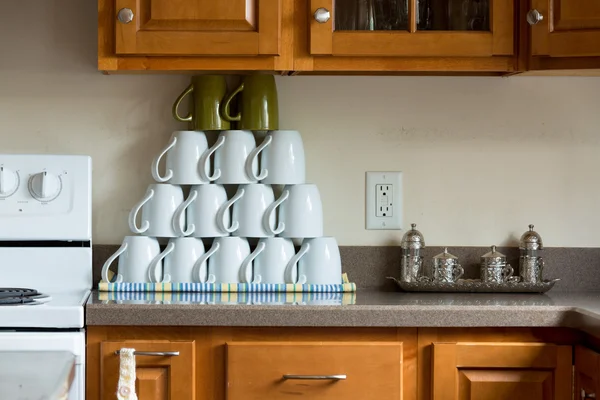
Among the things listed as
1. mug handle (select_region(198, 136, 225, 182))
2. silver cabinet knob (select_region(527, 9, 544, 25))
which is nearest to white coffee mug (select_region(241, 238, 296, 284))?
mug handle (select_region(198, 136, 225, 182))

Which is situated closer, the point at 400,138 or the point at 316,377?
the point at 316,377

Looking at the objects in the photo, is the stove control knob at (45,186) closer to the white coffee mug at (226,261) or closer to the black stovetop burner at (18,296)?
the black stovetop burner at (18,296)

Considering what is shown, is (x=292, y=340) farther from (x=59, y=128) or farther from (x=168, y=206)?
(x=59, y=128)

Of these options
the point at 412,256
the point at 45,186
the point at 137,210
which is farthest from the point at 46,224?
the point at 412,256

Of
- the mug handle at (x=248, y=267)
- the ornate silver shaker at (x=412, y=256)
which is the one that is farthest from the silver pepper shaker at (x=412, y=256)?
the mug handle at (x=248, y=267)

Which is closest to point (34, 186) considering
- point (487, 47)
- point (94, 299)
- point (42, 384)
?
point (94, 299)

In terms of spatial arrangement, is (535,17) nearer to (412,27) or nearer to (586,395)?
(412,27)

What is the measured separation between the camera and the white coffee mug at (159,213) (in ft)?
7.89

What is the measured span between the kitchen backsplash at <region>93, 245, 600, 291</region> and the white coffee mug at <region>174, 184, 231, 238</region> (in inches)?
14.1

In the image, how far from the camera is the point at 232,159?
243 cm

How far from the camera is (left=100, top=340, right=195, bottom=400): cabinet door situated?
2.04 meters

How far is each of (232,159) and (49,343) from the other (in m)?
0.70

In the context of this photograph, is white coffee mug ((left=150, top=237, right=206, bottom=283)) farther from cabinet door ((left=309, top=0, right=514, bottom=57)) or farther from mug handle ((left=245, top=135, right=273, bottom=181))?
cabinet door ((left=309, top=0, right=514, bottom=57))

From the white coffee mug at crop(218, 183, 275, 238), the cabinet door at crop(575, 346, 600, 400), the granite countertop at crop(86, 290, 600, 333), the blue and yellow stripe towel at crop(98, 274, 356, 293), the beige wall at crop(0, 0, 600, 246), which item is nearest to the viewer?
the cabinet door at crop(575, 346, 600, 400)
